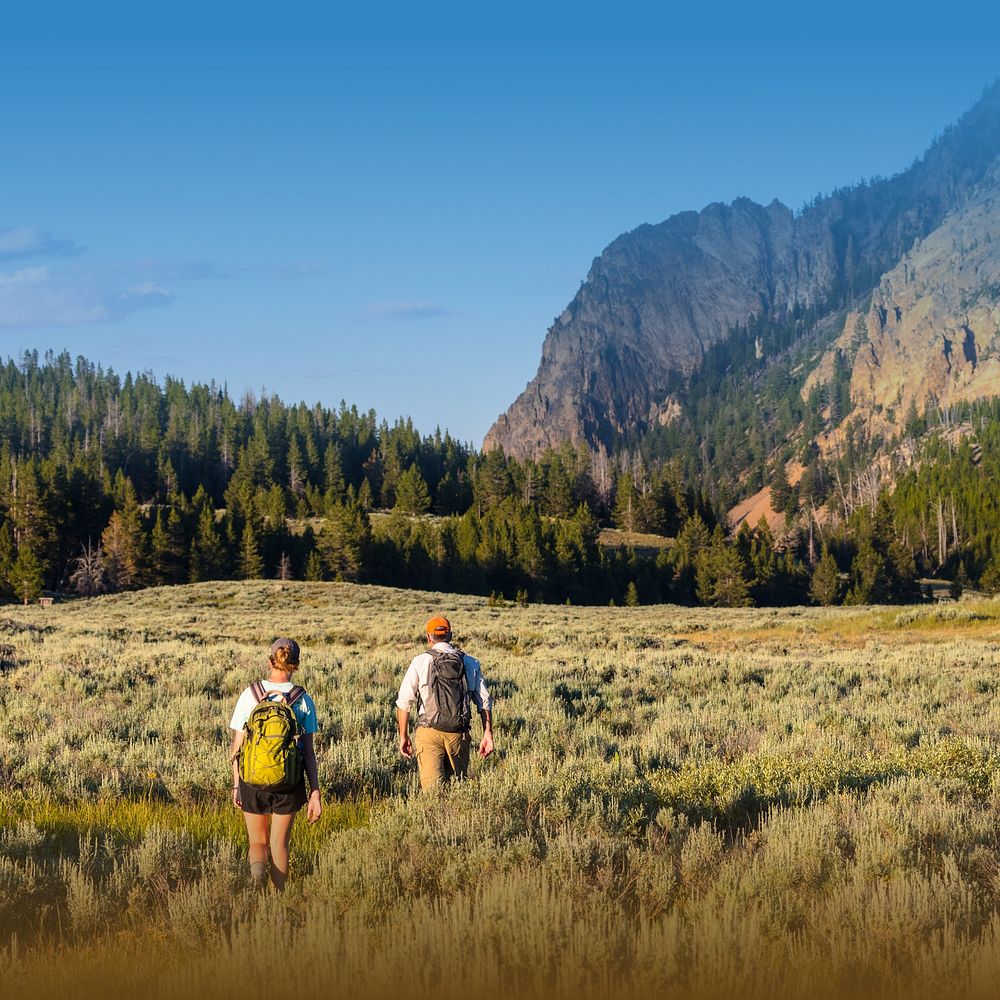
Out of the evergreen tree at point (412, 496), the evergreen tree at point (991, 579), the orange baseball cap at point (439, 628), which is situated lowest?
the evergreen tree at point (991, 579)

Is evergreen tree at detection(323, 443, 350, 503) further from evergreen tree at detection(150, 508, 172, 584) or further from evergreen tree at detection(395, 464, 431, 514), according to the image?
evergreen tree at detection(150, 508, 172, 584)

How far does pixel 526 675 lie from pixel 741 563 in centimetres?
6790

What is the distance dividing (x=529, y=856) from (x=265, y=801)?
1.88m

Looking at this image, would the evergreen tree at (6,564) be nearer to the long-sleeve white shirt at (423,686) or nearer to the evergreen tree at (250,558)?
the evergreen tree at (250,558)

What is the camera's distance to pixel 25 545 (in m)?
73.8

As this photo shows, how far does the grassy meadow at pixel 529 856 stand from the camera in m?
4.70

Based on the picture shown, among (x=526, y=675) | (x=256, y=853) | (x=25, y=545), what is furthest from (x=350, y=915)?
(x=25, y=545)

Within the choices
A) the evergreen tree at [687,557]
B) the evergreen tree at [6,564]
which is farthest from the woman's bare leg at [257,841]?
the evergreen tree at [687,557]

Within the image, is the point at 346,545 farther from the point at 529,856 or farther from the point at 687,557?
the point at 529,856

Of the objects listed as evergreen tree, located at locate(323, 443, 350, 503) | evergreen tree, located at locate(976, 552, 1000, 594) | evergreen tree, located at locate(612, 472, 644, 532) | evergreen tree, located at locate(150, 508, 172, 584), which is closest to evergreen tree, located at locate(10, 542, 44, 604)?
evergreen tree, located at locate(150, 508, 172, 584)

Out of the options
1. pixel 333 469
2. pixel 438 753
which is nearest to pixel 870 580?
pixel 333 469

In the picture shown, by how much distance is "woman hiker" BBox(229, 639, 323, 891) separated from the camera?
20.1 ft

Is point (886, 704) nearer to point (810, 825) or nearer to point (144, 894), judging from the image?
point (810, 825)

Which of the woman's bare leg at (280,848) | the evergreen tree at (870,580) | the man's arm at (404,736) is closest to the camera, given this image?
the woman's bare leg at (280,848)
